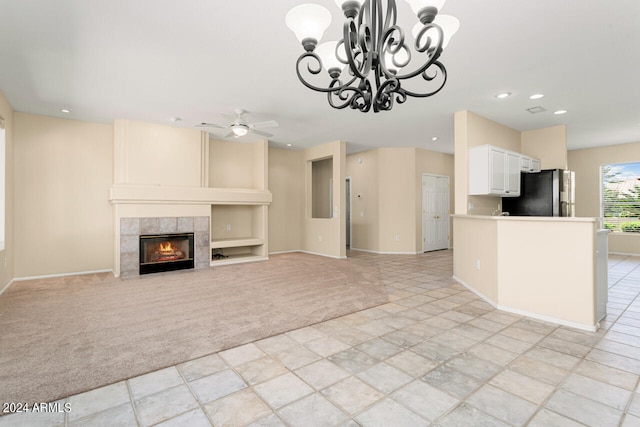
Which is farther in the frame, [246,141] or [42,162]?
[246,141]

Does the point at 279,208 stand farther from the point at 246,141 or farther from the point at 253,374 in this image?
the point at 253,374

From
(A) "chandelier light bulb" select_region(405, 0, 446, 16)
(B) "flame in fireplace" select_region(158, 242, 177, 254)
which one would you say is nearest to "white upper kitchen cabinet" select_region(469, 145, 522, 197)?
(A) "chandelier light bulb" select_region(405, 0, 446, 16)

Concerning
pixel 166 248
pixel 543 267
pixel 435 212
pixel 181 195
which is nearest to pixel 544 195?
pixel 543 267

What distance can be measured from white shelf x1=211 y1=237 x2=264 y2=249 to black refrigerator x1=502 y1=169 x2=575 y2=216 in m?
4.87

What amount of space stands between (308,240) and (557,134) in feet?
18.1

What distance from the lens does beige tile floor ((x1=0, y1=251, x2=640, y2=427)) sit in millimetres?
1637

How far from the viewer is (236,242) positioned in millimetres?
6438

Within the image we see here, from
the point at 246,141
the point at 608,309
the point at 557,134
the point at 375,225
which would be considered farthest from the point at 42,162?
the point at 557,134

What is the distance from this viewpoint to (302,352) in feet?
7.82

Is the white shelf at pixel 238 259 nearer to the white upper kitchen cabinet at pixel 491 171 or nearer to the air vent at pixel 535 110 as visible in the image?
the white upper kitchen cabinet at pixel 491 171

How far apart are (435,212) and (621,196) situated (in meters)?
4.11

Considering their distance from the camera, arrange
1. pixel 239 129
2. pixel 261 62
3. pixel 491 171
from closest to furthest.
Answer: pixel 261 62
pixel 491 171
pixel 239 129

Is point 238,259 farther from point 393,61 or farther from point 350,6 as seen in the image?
point 350,6

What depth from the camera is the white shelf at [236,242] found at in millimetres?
6175
